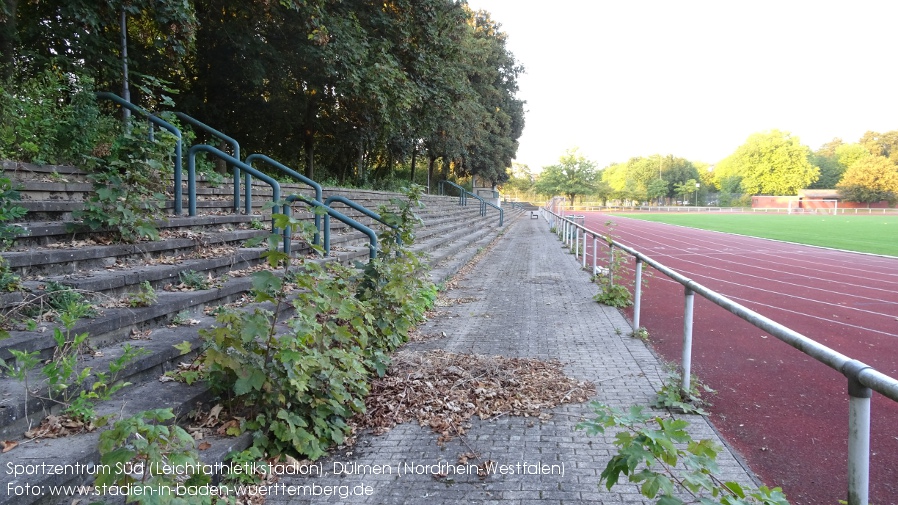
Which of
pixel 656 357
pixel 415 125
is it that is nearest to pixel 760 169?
pixel 415 125

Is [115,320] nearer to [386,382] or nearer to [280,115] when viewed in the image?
[386,382]

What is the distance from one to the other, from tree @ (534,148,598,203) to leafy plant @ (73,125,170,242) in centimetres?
8200

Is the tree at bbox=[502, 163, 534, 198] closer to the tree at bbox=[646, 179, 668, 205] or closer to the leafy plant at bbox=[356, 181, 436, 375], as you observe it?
the tree at bbox=[646, 179, 668, 205]

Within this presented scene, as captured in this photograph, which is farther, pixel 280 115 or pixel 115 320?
pixel 280 115

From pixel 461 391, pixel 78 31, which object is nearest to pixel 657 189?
pixel 78 31

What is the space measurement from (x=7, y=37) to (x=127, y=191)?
11.7 feet

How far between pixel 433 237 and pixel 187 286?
9411 mm

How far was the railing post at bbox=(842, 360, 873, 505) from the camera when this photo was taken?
6.93 feet

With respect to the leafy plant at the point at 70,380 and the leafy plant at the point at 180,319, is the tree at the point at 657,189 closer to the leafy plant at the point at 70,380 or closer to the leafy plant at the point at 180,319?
the leafy plant at the point at 180,319

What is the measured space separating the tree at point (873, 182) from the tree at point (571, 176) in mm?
38242

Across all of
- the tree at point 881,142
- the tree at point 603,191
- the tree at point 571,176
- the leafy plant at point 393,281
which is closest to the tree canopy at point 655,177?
the tree at point 603,191

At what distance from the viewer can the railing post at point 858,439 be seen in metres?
2.11

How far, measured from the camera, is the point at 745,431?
395 centimetres

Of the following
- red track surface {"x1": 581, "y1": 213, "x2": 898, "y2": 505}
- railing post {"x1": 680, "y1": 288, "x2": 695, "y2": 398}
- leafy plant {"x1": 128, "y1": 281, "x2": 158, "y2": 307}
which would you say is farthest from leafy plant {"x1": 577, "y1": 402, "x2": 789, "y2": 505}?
leafy plant {"x1": 128, "y1": 281, "x2": 158, "y2": 307}
